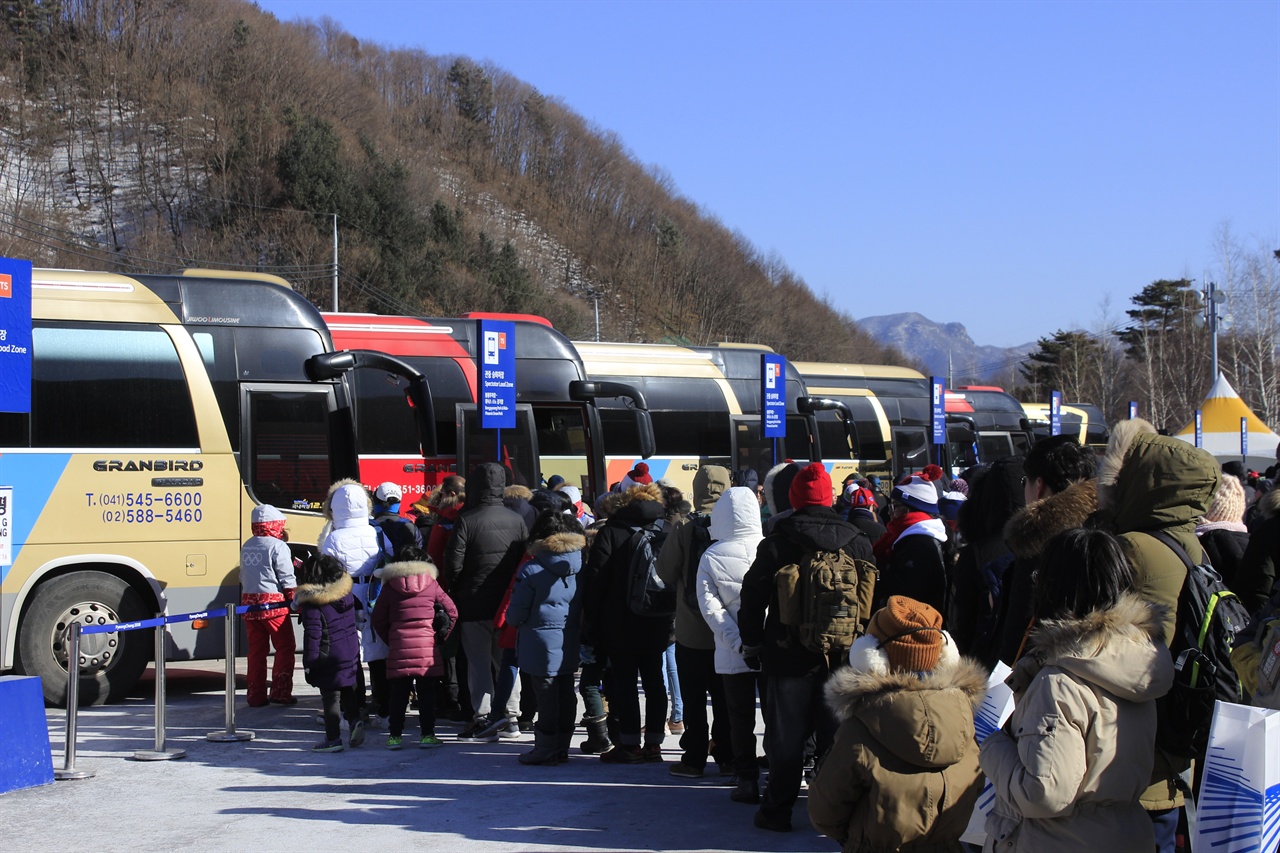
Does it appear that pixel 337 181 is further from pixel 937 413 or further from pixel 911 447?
pixel 937 413

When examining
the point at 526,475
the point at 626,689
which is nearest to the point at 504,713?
the point at 626,689

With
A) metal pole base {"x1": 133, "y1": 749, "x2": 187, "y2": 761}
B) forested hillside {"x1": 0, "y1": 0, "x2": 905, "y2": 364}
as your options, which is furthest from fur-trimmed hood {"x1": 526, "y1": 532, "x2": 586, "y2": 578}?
forested hillside {"x1": 0, "y1": 0, "x2": 905, "y2": 364}

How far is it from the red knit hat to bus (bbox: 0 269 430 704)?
20.8 ft

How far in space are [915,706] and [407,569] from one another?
5.10m

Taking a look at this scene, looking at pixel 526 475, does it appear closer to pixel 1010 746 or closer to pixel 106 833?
pixel 106 833

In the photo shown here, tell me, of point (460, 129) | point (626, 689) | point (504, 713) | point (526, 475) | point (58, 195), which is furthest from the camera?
point (460, 129)

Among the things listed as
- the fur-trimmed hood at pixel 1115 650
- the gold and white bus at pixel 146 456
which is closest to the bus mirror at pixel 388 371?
the gold and white bus at pixel 146 456

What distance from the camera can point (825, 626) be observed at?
6.11 meters

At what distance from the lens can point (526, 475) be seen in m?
17.0

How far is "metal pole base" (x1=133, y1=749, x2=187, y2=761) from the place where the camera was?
8320 mm

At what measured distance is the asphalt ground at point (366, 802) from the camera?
6.49 m

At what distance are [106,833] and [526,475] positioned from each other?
10.5 m

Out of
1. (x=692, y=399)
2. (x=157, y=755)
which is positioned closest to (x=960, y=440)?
(x=692, y=399)

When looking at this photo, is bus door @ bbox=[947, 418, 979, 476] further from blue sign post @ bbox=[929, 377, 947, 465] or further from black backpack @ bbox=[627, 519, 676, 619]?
black backpack @ bbox=[627, 519, 676, 619]
